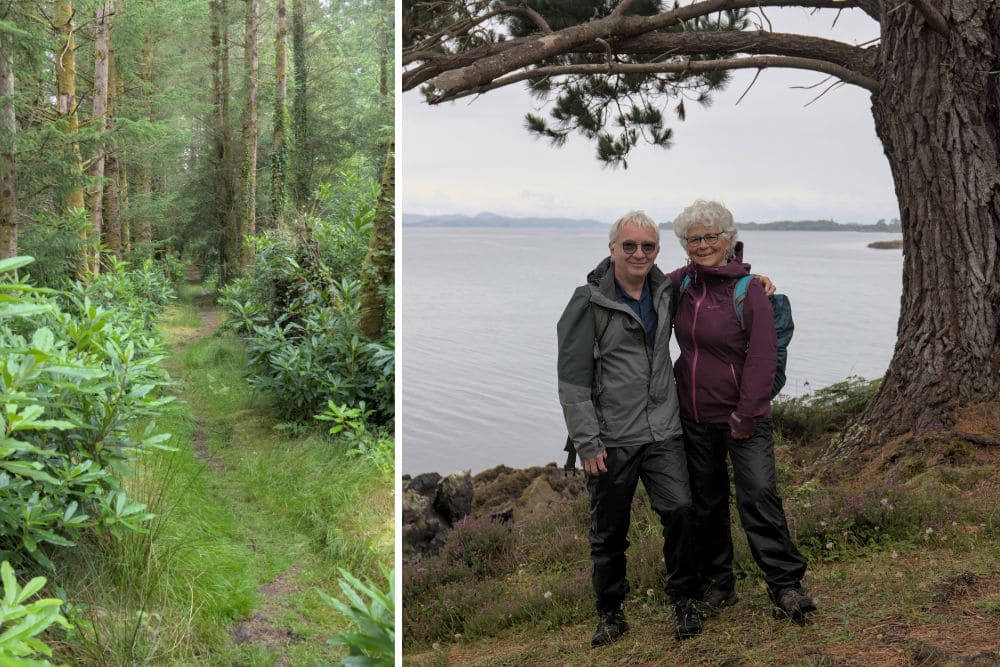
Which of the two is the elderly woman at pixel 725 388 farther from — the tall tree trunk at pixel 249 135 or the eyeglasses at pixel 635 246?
the tall tree trunk at pixel 249 135

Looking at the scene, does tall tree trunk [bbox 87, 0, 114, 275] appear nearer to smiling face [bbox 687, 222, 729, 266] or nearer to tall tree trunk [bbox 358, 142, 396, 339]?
tall tree trunk [bbox 358, 142, 396, 339]

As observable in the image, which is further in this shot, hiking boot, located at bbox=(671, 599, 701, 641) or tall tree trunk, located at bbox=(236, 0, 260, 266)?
tall tree trunk, located at bbox=(236, 0, 260, 266)

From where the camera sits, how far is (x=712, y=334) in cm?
212

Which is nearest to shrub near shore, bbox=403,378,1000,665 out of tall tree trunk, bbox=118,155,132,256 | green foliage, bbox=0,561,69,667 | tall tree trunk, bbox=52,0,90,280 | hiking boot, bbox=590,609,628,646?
hiking boot, bbox=590,609,628,646

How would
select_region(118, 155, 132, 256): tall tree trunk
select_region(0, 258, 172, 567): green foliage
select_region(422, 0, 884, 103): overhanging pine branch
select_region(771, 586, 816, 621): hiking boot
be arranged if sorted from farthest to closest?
select_region(422, 0, 884, 103): overhanging pine branch → select_region(118, 155, 132, 256): tall tree trunk → select_region(771, 586, 816, 621): hiking boot → select_region(0, 258, 172, 567): green foliage

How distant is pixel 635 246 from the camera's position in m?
2.06

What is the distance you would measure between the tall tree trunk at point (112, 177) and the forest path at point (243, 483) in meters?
0.31

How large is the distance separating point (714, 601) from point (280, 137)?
99.4 inches

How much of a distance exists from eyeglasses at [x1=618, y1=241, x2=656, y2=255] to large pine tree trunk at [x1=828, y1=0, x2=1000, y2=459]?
62.3 inches

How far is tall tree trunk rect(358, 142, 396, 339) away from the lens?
339cm

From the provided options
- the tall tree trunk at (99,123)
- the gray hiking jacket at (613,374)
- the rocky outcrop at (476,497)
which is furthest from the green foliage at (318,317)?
the gray hiking jacket at (613,374)

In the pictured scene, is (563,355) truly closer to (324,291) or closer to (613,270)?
(613,270)

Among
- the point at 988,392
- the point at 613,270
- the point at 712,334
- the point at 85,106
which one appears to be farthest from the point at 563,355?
the point at 988,392

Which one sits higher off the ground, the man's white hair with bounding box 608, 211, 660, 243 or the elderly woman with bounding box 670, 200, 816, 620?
the man's white hair with bounding box 608, 211, 660, 243
